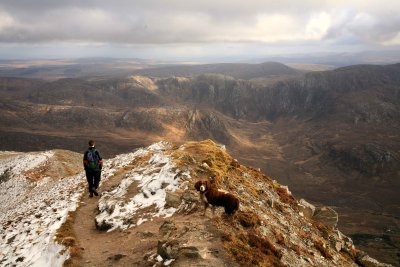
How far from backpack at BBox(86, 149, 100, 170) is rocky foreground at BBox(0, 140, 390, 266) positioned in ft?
8.20

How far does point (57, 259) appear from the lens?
705 inches

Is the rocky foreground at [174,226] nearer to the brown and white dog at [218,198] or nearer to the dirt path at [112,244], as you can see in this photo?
the dirt path at [112,244]

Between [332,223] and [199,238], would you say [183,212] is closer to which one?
[199,238]

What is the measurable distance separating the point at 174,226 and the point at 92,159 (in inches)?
417

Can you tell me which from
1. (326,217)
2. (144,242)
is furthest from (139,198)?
(326,217)

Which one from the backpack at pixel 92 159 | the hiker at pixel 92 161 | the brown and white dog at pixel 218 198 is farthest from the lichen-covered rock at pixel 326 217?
the backpack at pixel 92 159

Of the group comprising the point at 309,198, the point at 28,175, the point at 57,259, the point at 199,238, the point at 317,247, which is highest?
the point at 199,238

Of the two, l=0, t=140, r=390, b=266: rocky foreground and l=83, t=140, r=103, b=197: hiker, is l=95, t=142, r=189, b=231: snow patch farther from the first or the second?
l=83, t=140, r=103, b=197: hiker

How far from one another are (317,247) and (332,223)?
34.7 feet

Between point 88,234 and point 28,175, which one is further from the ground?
point 88,234

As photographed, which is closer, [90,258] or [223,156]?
[90,258]

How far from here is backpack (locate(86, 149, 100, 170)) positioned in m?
26.1

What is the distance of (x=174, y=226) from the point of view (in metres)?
18.2

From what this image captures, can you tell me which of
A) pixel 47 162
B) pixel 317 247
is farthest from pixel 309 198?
pixel 317 247
